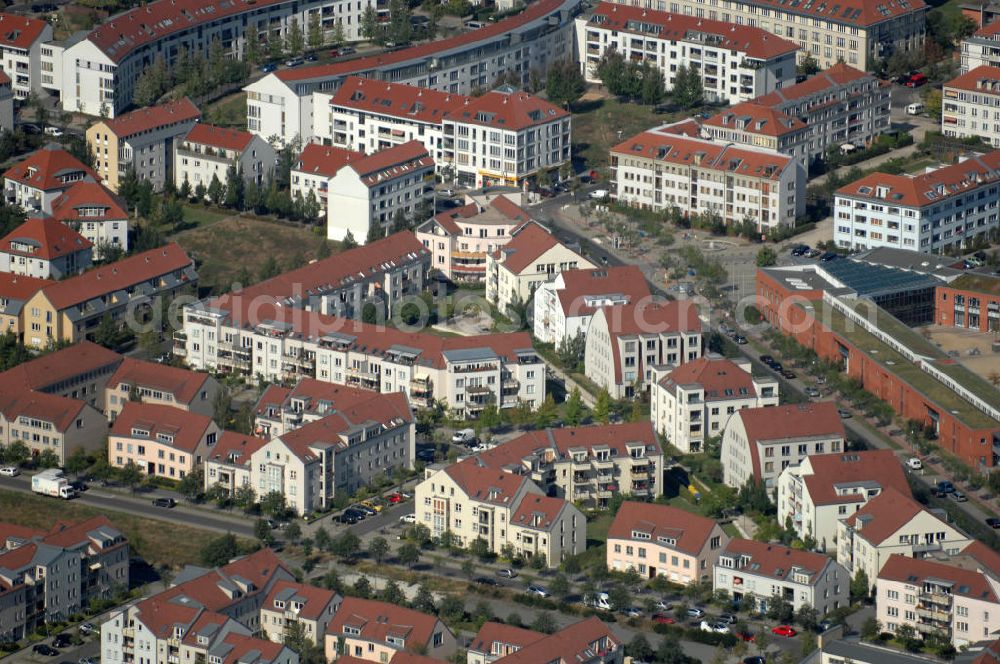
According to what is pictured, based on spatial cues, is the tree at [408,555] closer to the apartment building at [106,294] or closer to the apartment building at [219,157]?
the apartment building at [106,294]

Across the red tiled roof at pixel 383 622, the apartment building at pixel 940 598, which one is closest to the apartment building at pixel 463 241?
the red tiled roof at pixel 383 622

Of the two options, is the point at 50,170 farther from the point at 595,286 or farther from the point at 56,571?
the point at 56,571

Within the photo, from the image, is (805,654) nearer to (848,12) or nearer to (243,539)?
(243,539)

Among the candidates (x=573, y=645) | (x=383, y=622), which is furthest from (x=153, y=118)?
(x=573, y=645)

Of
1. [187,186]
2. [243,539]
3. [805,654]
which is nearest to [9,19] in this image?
[187,186]

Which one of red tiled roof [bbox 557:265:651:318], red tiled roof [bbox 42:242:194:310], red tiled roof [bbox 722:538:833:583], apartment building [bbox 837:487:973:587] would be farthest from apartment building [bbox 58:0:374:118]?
apartment building [bbox 837:487:973:587]

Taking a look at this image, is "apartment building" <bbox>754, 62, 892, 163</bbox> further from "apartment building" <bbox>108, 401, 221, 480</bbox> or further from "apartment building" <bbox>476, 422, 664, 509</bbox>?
"apartment building" <bbox>108, 401, 221, 480</bbox>
